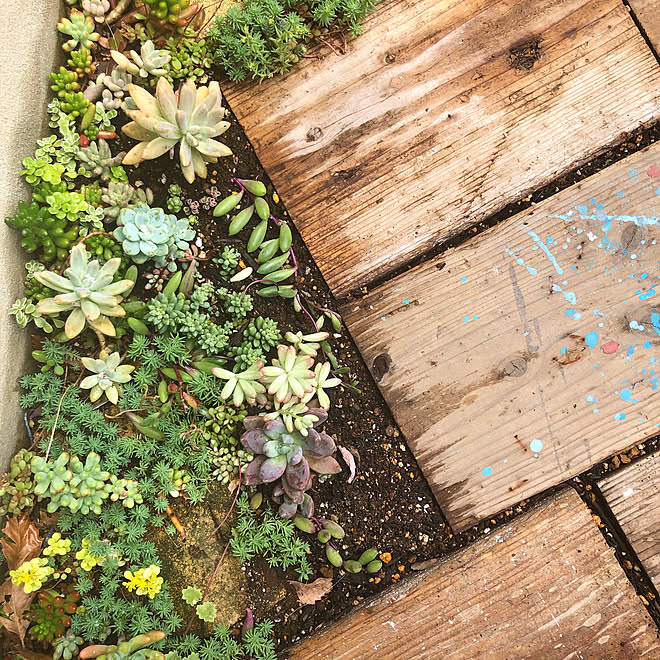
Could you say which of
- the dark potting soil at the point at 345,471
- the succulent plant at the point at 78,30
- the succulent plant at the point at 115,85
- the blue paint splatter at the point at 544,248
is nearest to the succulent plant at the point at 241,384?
the dark potting soil at the point at 345,471

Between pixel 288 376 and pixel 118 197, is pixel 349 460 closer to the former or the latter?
pixel 288 376

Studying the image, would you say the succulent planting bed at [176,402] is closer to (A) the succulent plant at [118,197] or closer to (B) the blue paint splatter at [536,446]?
(A) the succulent plant at [118,197]

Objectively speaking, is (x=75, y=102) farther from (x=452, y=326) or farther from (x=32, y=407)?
(x=452, y=326)

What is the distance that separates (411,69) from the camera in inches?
91.6

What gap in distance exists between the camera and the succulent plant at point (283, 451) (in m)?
2.11

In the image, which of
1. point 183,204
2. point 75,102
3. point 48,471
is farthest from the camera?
point 183,204

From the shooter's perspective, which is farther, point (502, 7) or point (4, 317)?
point (502, 7)

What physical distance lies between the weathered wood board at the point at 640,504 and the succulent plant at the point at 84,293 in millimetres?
2011

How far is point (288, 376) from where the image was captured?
2.10 meters

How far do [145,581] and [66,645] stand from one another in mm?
410

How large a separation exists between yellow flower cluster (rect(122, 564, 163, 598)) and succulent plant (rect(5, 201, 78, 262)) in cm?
115

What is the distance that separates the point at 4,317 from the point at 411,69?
6.03ft

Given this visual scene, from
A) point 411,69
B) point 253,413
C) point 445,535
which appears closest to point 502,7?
point 411,69

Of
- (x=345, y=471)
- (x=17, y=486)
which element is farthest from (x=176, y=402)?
(x=345, y=471)
